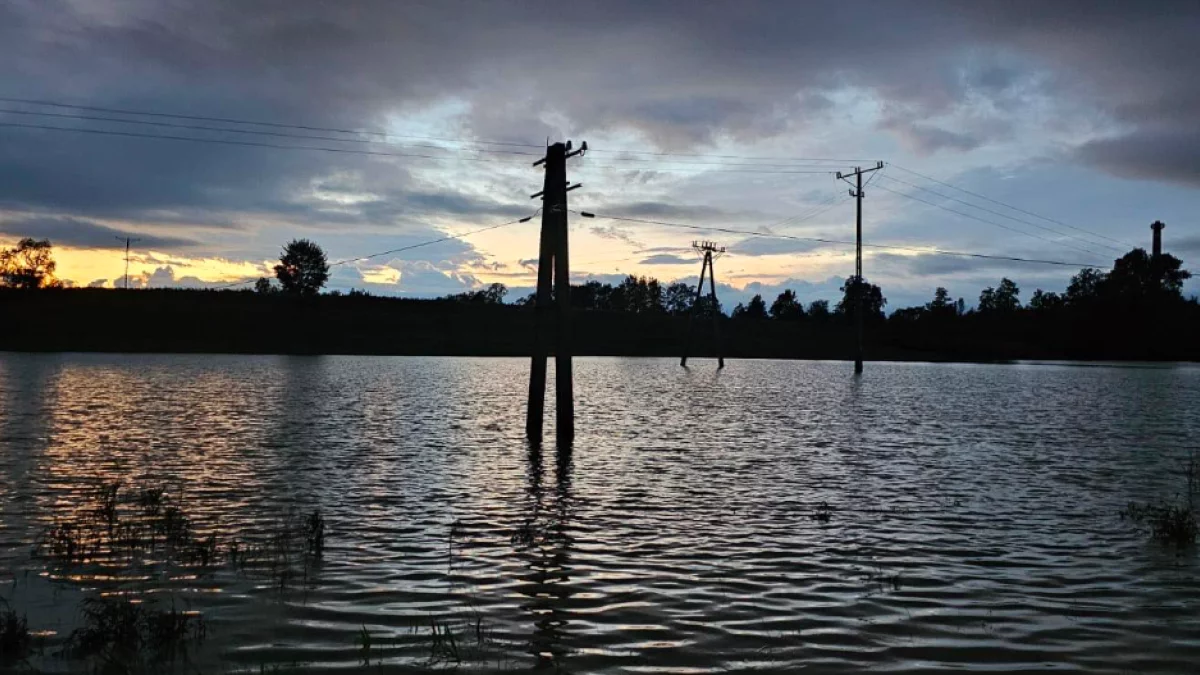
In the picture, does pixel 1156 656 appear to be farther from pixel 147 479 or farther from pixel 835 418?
pixel 835 418

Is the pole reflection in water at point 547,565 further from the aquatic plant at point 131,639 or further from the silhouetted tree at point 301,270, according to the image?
the silhouetted tree at point 301,270

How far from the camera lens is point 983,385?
241 ft

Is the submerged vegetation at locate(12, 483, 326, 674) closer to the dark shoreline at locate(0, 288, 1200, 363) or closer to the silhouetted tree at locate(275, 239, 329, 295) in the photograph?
the dark shoreline at locate(0, 288, 1200, 363)

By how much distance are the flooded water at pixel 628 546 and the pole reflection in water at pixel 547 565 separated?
55mm

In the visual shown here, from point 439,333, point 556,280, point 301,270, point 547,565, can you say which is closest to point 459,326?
point 439,333

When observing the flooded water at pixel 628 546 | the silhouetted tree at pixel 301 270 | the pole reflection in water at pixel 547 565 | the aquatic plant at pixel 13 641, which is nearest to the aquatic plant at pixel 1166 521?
the flooded water at pixel 628 546

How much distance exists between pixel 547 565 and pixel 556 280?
1575 centimetres

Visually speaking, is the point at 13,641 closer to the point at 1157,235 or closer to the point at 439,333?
the point at 439,333

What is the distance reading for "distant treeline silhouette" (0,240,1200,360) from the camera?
128 meters

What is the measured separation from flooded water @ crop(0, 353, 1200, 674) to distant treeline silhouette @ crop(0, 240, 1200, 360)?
330ft

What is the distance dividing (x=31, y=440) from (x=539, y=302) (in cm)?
1533

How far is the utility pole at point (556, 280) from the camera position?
1090 inches

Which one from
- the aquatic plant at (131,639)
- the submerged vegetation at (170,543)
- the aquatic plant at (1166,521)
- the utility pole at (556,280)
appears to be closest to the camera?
the aquatic plant at (131,639)

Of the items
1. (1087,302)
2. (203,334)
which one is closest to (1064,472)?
(203,334)
